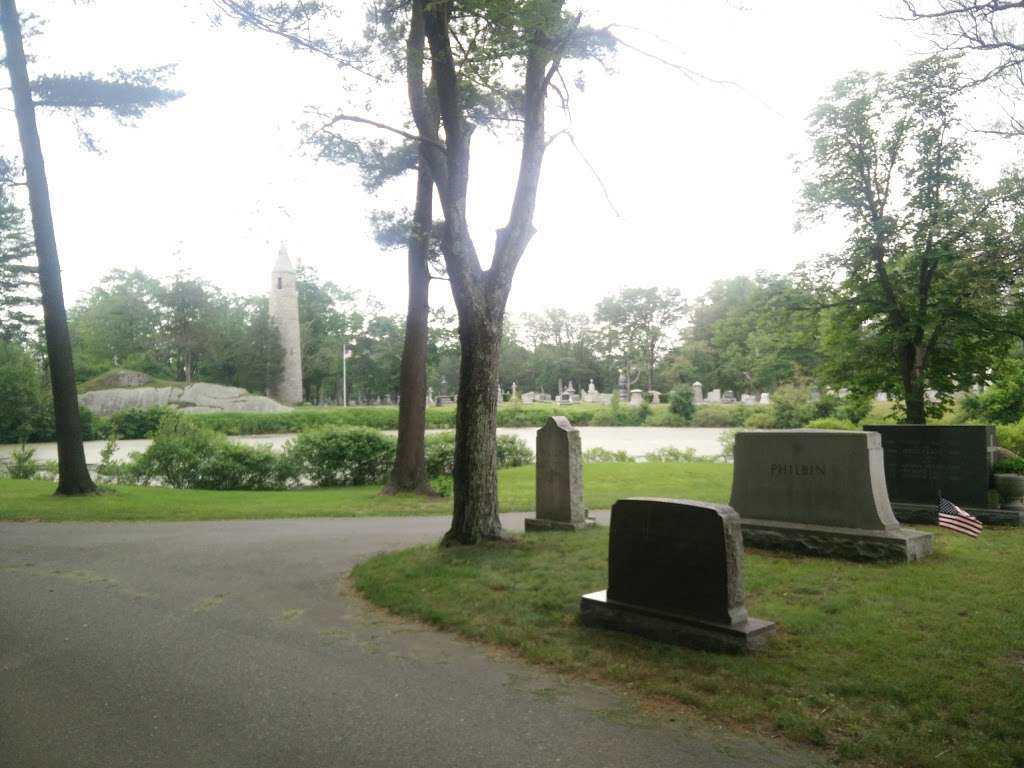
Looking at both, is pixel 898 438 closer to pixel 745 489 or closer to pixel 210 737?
pixel 745 489

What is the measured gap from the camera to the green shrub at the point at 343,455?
70.8ft

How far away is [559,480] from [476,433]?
90.6 inches

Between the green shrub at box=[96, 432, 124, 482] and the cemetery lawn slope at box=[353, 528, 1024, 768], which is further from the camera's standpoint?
the green shrub at box=[96, 432, 124, 482]

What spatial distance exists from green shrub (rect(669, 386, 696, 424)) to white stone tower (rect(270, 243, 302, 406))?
3077 centimetres

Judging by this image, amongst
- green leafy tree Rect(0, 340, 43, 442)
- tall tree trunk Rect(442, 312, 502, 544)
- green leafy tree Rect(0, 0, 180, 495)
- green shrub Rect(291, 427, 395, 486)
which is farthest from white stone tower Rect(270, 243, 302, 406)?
tall tree trunk Rect(442, 312, 502, 544)

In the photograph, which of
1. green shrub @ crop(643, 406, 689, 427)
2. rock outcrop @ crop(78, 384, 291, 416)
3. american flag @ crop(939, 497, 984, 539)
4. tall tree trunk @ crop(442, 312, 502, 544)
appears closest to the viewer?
tall tree trunk @ crop(442, 312, 502, 544)

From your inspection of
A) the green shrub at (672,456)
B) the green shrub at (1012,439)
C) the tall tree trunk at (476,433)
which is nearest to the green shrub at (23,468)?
the tall tree trunk at (476,433)

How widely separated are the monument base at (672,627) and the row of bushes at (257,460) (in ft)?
51.7

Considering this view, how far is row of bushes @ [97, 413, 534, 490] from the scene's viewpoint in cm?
2098

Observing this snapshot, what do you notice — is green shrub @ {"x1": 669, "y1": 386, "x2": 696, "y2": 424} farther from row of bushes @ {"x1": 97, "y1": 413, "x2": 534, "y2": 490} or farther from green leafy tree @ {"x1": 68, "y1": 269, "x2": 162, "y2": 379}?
green leafy tree @ {"x1": 68, "y1": 269, "x2": 162, "y2": 379}

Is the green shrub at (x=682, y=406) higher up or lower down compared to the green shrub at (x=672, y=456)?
higher up

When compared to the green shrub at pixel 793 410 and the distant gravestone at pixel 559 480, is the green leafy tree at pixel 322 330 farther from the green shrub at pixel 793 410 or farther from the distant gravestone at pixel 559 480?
the distant gravestone at pixel 559 480

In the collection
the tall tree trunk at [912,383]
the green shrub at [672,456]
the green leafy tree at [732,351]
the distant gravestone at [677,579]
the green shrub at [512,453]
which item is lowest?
the green shrub at [672,456]

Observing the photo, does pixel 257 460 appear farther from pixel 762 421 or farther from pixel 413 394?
pixel 762 421
